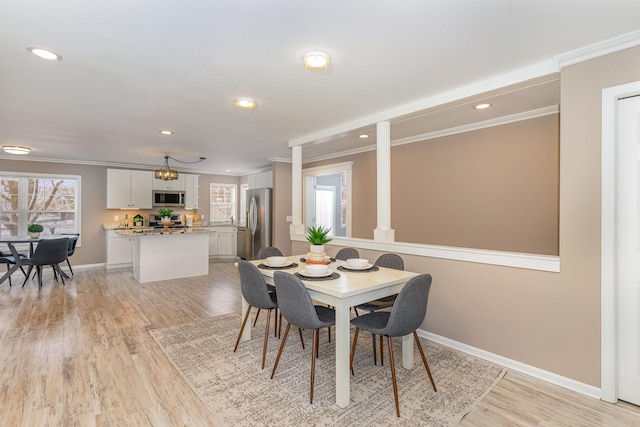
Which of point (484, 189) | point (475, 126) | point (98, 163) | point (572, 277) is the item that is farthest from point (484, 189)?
point (98, 163)

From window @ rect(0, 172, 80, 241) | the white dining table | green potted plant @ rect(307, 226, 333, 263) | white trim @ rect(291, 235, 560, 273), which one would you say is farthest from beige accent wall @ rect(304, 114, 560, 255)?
window @ rect(0, 172, 80, 241)

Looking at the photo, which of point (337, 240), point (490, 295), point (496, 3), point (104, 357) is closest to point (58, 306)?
point (104, 357)

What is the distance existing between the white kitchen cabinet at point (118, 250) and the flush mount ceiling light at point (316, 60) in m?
6.37

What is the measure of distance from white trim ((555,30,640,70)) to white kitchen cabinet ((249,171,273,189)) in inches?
220

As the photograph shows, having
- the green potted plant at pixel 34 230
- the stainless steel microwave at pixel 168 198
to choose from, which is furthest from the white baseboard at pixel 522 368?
the green potted plant at pixel 34 230

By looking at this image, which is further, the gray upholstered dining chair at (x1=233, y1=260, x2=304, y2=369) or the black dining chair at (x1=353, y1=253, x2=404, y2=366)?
the black dining chair at (x1=353, y1=253, x2=404, y2=366)

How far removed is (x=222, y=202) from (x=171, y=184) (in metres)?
1.55

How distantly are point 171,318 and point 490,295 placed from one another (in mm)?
3435

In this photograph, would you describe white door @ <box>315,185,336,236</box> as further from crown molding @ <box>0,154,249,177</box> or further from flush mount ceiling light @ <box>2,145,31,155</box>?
flush mount ceiling light @ <box>2,145,31,155</box>

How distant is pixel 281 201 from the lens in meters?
6.66

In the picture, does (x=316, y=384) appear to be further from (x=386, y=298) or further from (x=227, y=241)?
(x=227, y=241)

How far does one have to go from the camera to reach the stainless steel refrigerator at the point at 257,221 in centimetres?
691

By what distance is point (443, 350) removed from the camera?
2.93 metres

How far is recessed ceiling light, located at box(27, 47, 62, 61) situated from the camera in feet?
7.04
